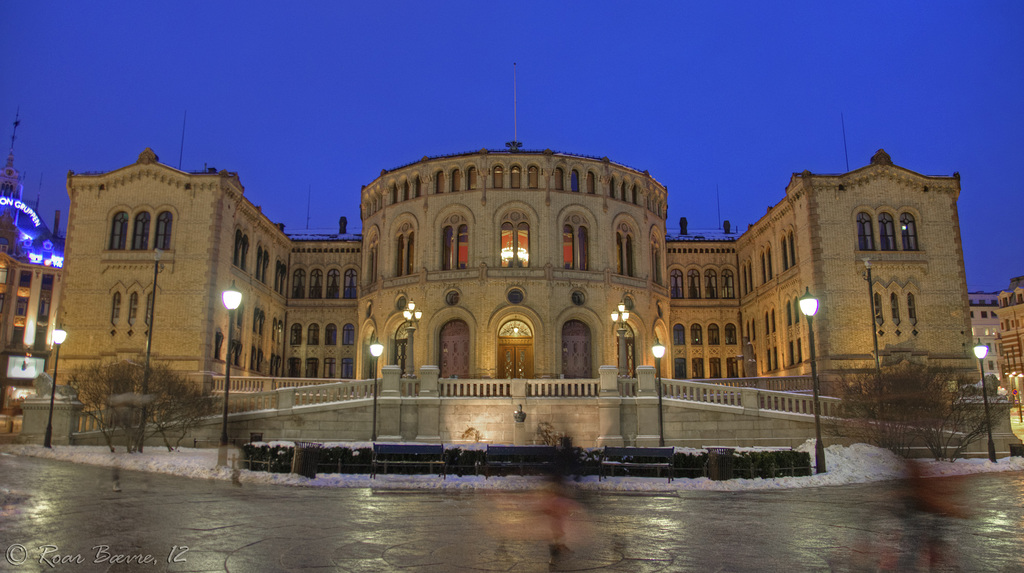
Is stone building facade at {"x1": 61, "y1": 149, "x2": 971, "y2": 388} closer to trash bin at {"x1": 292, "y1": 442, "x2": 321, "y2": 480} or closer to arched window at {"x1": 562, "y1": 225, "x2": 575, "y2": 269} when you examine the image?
arched window at {"x1": 562, "y1": 225, "x2": 575, "y2": 269}

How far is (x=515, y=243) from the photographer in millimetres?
37969

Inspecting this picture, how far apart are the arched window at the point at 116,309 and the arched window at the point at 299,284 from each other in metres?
13.1

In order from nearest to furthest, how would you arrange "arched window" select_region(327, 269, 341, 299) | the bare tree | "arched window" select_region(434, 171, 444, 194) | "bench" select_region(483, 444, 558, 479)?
"bench" select_region(483, 444, 558, 479)
the bare tree
"arched window" select_region(434, 171, 444, 194)
"arched window" select_region(327, 269, 341, 299)

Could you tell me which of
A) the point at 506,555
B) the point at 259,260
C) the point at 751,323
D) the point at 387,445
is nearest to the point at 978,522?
the point at 506,555

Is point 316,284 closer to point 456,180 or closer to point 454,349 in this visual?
point 456,180

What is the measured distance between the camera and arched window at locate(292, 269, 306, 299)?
4741 cm

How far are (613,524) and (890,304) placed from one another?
29.6 metres

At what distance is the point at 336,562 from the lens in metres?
8.70

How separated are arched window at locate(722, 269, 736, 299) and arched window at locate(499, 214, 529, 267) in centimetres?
1746

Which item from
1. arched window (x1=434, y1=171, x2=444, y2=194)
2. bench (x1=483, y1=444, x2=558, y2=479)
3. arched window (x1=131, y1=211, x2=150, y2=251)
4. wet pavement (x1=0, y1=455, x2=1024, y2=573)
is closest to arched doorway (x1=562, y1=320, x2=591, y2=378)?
arched window (x1=434, y1=171, x2=444, y2=194)

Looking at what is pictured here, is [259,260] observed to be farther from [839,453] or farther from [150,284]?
[839,453]

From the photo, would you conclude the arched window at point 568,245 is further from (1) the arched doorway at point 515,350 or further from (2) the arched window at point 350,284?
(2) the arched window at point 350,284

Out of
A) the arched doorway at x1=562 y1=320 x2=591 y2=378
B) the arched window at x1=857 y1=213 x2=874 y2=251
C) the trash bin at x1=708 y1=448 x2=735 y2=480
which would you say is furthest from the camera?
the arched doorway at x1=562 y1=320 x2=591 y2=378

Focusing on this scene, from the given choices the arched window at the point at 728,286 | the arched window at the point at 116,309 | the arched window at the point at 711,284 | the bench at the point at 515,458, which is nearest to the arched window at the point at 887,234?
the arched window at the point at 728,286
